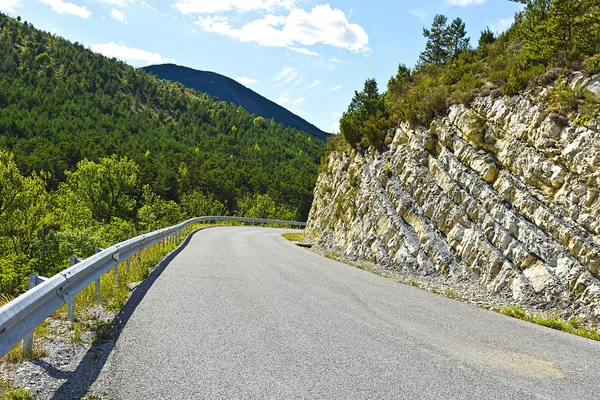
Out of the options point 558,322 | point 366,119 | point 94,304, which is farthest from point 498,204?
point 366,119

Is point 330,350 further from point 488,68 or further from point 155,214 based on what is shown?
point 155,214

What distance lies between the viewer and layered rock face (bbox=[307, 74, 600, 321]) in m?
9.23

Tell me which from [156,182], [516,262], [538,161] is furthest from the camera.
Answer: [156,182]

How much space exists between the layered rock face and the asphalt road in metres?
1.84

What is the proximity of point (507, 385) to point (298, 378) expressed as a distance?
6.99 ft

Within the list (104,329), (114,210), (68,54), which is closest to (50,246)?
(114,210)

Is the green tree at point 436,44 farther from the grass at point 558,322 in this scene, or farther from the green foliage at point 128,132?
the green foliage at point 128,132

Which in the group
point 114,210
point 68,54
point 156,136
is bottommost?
point 114,210

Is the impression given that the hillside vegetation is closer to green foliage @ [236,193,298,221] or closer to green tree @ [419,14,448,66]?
green tree @ [419,14,448,66]

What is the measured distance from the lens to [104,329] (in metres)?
5.98

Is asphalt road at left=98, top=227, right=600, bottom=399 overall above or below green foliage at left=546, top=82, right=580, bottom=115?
below

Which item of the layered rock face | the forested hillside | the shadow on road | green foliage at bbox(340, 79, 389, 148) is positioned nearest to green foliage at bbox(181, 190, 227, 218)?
the forested hillside

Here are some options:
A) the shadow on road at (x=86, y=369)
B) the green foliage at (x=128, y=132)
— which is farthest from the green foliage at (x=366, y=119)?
the green foliage at (x=128, y=132)

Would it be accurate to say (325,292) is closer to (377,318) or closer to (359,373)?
(377,318)
